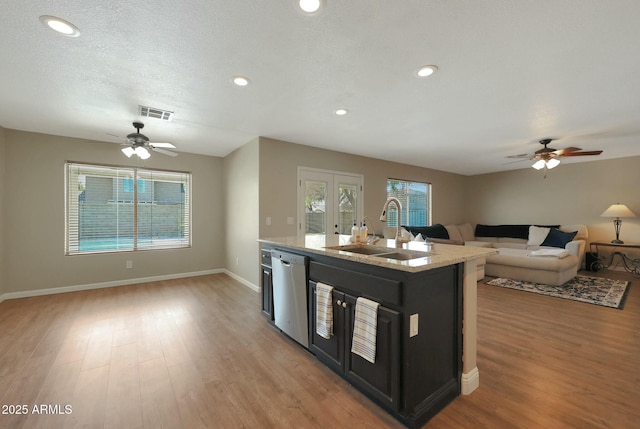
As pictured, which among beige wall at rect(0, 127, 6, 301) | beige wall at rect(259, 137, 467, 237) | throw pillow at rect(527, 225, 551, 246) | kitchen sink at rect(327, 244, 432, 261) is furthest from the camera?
throw pillow at rect(527, 225, 551, 246)

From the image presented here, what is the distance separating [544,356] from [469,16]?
2826mm

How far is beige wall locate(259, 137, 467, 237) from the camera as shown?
436 centimetres

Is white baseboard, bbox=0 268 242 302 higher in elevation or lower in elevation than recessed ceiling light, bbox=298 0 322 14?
lower

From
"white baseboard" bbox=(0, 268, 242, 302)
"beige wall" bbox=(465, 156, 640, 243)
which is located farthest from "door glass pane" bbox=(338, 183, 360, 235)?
"beige wall" bbox=(465, 156, 640, 243)

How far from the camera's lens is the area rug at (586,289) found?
3.81 meters

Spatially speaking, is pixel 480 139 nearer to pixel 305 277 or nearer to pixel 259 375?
pixel 305 277

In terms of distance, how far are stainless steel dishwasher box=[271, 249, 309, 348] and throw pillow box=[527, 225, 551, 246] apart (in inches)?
256

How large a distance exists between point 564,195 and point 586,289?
329 centimetres

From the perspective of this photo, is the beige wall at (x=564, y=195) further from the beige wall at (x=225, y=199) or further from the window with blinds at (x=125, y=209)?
the window with blinds at (x=125, y=209)

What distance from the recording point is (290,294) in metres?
2.62

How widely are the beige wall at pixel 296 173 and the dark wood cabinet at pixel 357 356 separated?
2.30 m

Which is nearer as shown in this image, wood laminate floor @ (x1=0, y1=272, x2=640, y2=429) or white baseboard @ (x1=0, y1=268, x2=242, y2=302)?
wood laminate floor @ (x1=0, y1=272, x2=640, y2=429)

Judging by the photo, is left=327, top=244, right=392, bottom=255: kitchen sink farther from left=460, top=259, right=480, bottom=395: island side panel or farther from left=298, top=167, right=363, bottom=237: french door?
left=298, top=167, right=363, bottom=237: french door

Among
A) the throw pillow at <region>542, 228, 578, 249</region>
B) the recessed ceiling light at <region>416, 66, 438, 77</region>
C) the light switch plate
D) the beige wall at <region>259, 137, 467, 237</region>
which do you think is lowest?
the light switch plate
